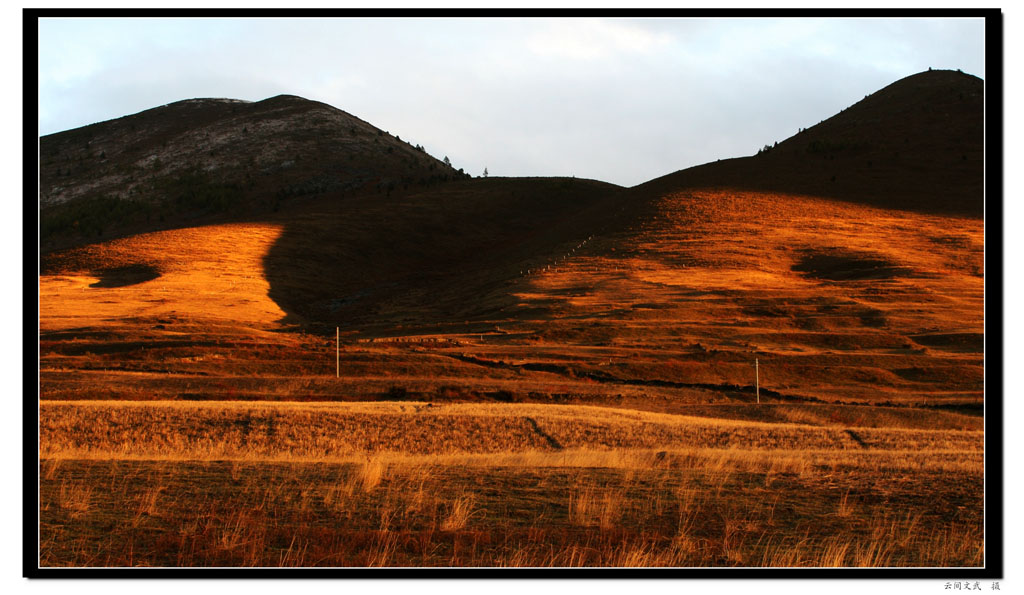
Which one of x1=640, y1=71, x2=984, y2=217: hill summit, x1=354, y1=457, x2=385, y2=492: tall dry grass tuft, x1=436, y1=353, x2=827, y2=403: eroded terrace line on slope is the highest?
x1=640, y1=71, x2=984, y2=217: hill summit

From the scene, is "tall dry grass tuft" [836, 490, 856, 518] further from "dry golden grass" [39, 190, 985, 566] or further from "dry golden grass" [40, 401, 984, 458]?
"dry golden grass" [40, 401, 984, 458]

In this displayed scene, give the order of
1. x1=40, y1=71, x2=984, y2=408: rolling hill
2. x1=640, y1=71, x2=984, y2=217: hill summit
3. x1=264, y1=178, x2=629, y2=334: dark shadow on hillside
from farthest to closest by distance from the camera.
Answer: x1=640, y1=71, x2=984, y2=217: hill summit, x1=264, y1=178, x2=629, y2=334: dark shadow on hillside, x1=40, y1=71, x2=984, y2=408: rolling hill

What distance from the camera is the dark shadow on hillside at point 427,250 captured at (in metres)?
71.9

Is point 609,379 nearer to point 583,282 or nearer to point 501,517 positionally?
point 583,282

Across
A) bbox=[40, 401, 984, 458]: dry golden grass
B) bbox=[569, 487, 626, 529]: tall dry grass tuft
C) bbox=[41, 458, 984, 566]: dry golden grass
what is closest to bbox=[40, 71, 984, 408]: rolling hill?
bbox=[40, 401, 984, 458]: dry golden grass

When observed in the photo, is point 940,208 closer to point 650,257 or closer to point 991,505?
point 650,257

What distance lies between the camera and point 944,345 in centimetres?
5134

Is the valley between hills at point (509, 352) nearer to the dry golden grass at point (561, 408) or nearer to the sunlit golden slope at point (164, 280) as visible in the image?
the dry golden grass at point (561, 408)

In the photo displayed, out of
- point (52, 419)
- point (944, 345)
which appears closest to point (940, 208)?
point (944, 345)

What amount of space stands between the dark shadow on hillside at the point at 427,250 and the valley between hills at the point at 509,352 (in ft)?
1.86

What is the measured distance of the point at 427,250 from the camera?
101 metres

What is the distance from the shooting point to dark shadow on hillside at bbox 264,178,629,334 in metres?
71.9

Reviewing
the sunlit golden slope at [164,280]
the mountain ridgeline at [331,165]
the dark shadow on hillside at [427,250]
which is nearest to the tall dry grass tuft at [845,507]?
the dark shadow on hillside at [427,250]

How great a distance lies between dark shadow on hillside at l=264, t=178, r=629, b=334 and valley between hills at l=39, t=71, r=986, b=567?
565mm
